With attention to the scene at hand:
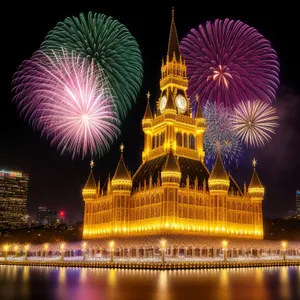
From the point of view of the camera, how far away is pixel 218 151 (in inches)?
3878

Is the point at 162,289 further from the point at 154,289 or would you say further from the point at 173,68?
the point at 173,68

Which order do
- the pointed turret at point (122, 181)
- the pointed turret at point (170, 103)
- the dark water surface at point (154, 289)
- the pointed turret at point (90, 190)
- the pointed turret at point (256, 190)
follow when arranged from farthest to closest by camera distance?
the pointed turret at point (90, 190) < the pointed turret at point (170, 103) < the pointed turret at point (256, 190) < the pointed turret at point (122, 181) < the dark water surface at point (154, 289)

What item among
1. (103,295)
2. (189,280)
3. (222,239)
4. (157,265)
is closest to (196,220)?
(222,239)

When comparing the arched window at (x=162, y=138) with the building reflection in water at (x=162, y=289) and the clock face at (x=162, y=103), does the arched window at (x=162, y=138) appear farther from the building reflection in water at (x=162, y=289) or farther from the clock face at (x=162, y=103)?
the building reflection in water at (x=162, y=289)

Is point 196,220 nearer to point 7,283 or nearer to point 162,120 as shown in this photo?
point 162,120

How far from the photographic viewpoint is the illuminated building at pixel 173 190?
301 feet

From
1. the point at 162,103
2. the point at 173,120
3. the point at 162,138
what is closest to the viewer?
the point at 173,120

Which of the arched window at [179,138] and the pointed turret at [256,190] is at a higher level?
the arched window at [179,138]

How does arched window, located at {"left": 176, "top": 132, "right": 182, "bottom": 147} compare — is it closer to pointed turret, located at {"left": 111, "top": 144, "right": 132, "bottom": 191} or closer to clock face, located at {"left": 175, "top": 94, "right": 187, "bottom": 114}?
clock face, located at {"left": 175, "top": 94, "right": 187, "bottom": 114}

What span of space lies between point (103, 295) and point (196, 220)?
181ft

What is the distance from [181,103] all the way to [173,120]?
271 inches

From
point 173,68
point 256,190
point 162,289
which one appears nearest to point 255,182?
point 256,190

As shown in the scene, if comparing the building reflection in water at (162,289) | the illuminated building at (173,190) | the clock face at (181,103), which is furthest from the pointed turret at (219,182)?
the building reflection in water at (162,289)

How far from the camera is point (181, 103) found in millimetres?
112875
